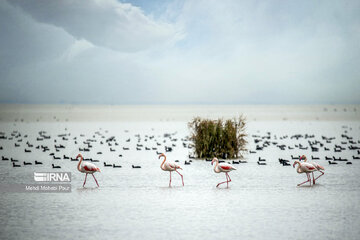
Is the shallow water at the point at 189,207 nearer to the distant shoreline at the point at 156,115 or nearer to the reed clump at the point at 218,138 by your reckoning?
the reed clump at the point at 218,138

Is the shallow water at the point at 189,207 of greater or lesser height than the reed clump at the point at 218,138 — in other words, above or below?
below

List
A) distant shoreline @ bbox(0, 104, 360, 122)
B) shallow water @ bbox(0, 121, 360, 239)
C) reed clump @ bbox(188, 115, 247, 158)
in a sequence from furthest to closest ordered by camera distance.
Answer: distant shoreline @ bbox(0, 104, 360, 122), reed clump @ bbox(188, 115, 247, 158), shallow water @ bbox(0, 121, 360, 239)

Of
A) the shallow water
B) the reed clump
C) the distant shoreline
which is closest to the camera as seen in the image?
the shallow water

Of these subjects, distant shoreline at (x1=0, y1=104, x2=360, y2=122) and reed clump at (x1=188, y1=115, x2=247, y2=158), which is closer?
reed clump at (x1=188, y1=115, x2=247, y2=158)

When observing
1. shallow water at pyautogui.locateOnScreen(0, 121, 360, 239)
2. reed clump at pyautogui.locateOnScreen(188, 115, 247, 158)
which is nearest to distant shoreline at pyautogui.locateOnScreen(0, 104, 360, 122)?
reed clump at pyautogui.locateOnScreen(188, 115, 247, 158)

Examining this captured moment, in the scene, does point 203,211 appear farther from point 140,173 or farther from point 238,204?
point 140,173

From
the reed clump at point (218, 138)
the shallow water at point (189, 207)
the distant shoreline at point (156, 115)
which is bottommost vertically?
the shallow water at point (189, 207)

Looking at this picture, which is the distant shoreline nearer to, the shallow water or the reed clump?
the reed clump

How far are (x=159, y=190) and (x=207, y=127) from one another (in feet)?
23.9

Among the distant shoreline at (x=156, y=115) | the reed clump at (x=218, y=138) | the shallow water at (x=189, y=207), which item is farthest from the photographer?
the distant shoreline at (x=156, y=115)

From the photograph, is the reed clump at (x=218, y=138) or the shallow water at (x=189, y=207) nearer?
the shallow water at (x=189, y=207)

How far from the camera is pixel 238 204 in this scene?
10.6m

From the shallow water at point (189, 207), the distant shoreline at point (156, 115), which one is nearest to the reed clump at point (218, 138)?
the shallow water at point (189, 207)

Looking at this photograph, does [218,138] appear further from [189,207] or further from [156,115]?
[156,115]
